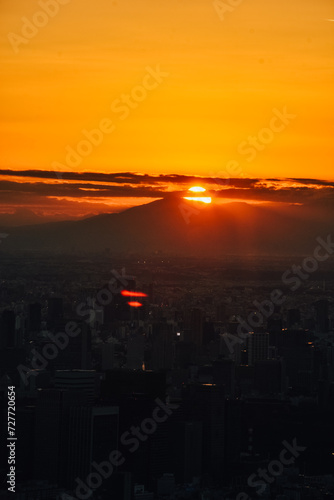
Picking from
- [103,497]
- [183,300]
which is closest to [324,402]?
[183,300]

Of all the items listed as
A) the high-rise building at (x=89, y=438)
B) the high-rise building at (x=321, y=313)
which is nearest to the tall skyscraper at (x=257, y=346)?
the high-rise building at (x=321, y=313)

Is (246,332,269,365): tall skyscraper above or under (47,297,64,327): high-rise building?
under

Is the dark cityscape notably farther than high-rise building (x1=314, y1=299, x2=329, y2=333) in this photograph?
No

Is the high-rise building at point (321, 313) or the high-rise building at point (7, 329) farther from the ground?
the high-rise building at point (321, 313)

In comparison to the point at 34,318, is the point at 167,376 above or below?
below

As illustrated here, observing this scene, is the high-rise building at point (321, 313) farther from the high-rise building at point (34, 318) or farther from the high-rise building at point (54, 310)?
the high-rise building at point (34, 318)

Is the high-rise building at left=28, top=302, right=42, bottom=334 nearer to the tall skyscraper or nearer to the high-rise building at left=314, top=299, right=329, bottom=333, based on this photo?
the tall skyscraper

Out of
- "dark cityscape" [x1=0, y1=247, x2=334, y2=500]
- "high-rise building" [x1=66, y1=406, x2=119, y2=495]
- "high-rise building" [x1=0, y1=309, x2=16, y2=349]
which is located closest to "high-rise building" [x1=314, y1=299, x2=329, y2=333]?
"dark cityscape" [x1=0, y1=247, x2=334, y2=500]

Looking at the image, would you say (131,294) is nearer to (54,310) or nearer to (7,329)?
(54,310)

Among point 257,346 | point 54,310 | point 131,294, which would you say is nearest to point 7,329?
point 54,310
